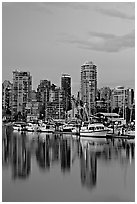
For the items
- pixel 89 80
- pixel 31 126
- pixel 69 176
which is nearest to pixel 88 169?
pixel 69 176

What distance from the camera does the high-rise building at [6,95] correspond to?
3.46 m

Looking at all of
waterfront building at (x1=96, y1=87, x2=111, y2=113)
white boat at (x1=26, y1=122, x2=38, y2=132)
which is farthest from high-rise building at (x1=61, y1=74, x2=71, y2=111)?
white boat at (x1=26, y1=122, x2=38, y2=132)

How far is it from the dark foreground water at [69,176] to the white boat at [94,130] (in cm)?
152

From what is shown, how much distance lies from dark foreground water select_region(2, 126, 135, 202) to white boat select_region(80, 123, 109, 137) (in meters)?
1.52

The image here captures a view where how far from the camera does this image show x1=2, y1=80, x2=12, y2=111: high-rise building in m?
3.46

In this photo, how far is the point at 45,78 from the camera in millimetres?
3686

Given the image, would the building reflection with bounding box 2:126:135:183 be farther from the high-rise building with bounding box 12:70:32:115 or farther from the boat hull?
the boat hull

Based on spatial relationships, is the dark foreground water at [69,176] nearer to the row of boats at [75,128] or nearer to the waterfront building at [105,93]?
the waterfront building at [105,93]

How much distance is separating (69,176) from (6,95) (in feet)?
3.32

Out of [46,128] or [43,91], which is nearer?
[43,91]

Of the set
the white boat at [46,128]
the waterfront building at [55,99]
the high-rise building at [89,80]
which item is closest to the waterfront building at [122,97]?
the high-rise building at [89,80]

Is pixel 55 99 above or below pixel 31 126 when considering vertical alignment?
above

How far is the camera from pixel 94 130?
699 centimetres

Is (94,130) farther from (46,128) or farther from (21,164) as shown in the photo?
(21,164)
